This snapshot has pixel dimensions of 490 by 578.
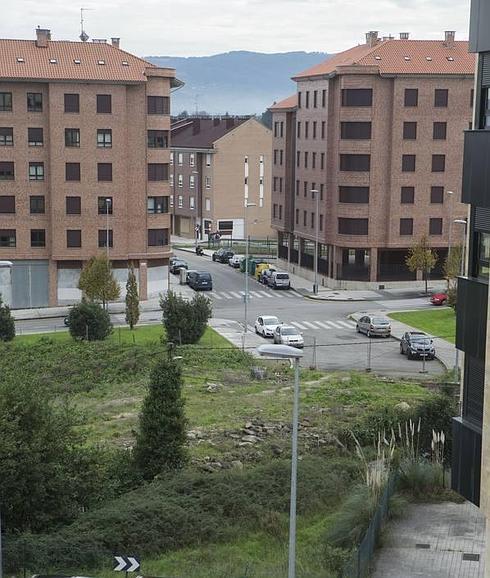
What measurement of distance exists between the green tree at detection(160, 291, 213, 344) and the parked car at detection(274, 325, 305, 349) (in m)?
3.99

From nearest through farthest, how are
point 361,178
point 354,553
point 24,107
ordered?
point 354,553
point 24,107
point 361,178

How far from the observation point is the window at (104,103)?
2517 inches

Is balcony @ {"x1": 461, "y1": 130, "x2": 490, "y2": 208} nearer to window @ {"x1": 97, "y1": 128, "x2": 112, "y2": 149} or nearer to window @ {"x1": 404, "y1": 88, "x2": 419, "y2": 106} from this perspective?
window @ {"x1": 97, "y1": 128, "x2": 112, "y2": 149}

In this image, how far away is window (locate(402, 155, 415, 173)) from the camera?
7081 cm

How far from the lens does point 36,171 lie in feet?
211

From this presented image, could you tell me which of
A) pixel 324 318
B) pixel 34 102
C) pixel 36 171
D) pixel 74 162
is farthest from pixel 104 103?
pixel 324 318

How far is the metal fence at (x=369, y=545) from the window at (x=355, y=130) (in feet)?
151

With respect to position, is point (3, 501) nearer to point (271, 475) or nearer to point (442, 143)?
Result: point (271, 475)

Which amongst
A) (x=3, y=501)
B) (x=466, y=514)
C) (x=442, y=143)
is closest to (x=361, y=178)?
(x=442, y=143)

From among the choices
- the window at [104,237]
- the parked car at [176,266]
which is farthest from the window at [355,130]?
the window at [104,237]

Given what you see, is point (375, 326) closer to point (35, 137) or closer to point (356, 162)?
point (356, 162)

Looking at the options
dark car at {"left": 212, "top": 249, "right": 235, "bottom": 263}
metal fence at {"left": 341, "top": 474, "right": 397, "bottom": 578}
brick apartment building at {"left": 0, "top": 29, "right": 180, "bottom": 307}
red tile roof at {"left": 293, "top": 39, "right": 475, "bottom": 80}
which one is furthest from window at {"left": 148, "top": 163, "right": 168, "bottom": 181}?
metal fence at {"left": 341, "top": 474, "right": 397, "bottom": 578}

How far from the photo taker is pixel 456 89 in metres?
70.7

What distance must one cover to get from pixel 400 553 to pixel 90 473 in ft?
25.3
